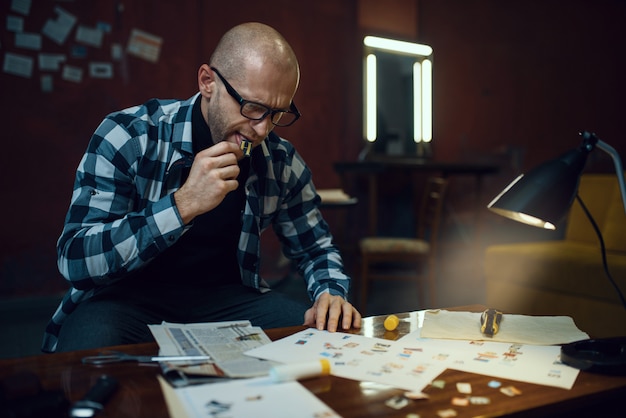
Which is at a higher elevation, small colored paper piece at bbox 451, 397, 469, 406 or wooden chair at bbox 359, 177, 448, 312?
small colored paper piece at bbox 451, 397, 469, 406

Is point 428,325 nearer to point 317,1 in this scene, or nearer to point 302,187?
point 302,187

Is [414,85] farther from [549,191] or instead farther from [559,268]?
[549,191]

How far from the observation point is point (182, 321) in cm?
134

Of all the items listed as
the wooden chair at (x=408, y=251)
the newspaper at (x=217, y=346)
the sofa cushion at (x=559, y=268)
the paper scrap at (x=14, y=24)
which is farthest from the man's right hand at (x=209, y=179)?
the paper scrap at (x=14, y=24)

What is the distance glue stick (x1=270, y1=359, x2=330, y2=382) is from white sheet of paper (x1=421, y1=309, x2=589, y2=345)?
305 mm

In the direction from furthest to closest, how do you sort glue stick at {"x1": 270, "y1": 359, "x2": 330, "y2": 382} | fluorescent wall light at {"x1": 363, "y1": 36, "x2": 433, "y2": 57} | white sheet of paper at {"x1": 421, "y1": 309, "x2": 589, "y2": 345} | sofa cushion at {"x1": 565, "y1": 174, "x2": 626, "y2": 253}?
fluorescent wall light at {"x1": 363, "y1": 36, "x2": 433, "y2": 57}, sofa cushion at {"x1": 565, "y1": 174, "x2": 626, "y2": 253}, white sheet of paper at {"x1": 421, "y1": 309, "x2": 589, "y2": 345}, glue stick at {"x1": 270, "y1": 359, "x2": 330, "y2": 382}

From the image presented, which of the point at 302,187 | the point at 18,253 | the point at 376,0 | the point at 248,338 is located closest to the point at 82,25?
the point at 18,253

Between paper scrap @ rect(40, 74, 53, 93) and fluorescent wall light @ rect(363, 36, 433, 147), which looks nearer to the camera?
paper scrap @ rect(40, 74, 53, 93)

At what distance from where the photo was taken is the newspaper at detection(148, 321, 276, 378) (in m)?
0.82

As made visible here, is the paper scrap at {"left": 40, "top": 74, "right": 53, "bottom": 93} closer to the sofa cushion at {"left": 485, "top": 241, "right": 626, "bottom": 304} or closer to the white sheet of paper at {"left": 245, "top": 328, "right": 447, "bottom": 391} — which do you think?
the sofa cushion at {"left": 485, "top": 241, "right": 626, "bottom": 304}

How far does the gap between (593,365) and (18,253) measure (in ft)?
10.4

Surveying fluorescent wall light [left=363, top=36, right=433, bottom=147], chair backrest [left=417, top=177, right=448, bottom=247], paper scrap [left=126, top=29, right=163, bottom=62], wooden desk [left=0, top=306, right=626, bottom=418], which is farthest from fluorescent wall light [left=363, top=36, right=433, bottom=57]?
wooden desk [left=0, top=306, right=626, bottom=418]

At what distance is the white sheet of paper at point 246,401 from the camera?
69 centimetres

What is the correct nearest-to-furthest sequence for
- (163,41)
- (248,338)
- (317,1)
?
(248,338) → (163,41) → (317,1)
